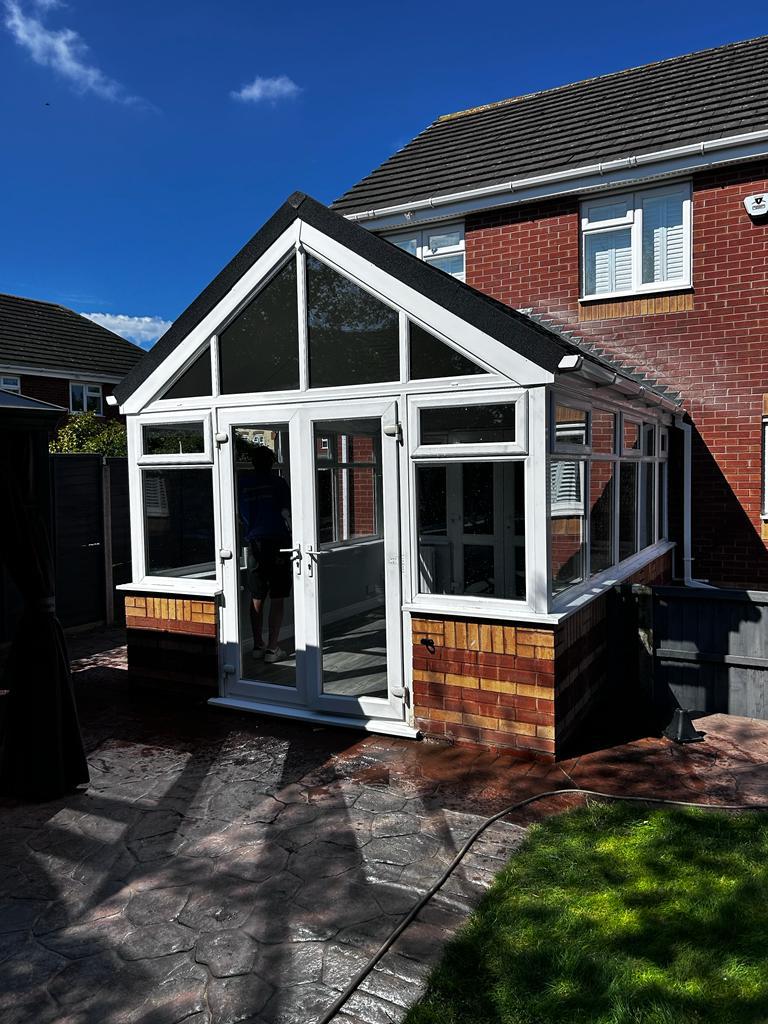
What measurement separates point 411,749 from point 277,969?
251cm

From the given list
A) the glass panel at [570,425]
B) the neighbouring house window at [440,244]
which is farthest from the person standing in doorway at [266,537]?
the neighbouring house window at [440,244]

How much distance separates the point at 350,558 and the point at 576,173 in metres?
5.91

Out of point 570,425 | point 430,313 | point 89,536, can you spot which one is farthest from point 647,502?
point 89,536

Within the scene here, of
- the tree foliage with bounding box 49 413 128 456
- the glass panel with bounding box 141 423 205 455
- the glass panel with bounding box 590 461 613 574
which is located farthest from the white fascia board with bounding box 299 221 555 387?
the tree foliage with bounding box 49 413 128 456

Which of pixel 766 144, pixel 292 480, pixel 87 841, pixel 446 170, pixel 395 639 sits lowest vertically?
pixel 87 841

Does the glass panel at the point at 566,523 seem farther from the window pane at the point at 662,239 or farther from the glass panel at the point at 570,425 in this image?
the window pane at the point at 662,239

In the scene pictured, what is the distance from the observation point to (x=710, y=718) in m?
6.05

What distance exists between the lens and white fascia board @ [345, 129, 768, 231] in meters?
8.90

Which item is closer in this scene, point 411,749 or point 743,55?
point 411,749

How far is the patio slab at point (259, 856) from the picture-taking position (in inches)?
117

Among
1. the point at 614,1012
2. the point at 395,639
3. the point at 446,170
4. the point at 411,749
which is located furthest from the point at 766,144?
the point at 614,1012

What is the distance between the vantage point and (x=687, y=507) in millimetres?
9273

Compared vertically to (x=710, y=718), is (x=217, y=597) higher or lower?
higher

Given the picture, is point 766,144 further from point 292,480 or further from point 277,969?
point 277,969
